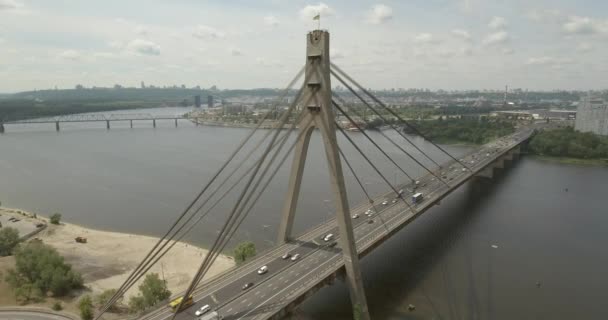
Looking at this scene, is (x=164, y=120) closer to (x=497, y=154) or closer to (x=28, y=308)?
(x=497, y=154)

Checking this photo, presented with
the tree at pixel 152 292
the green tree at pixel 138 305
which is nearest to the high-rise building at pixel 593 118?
the tree at pixel 152 292

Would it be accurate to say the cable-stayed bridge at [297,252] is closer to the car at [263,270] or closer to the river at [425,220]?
the car at [263,270]

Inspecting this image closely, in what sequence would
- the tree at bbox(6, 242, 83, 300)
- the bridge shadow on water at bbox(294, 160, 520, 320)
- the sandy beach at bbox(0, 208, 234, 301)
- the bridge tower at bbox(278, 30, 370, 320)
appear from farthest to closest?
the sandy beach at bbox(0, 208, 234, 301)
the tree at bbox(6, 242, 83, 300)
the bridge shadow on water at bbox(294, 160, 520, 320)
the bridge tower at bbox(278, 30, 370, 320)

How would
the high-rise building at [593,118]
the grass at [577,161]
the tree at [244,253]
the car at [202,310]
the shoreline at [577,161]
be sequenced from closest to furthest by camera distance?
1. the car at [202,310]
2. the tree at [244,253]
3. the shoreline at [577,161]
4. the grass at [577,161]
5. the high-rise building at [593,118]

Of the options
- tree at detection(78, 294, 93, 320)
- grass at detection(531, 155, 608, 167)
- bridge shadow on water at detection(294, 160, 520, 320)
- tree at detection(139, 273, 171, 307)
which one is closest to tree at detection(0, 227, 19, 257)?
tree at detection(78, 294, 93, 320)

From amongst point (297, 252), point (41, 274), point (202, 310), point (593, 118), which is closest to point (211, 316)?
point (202, 310)

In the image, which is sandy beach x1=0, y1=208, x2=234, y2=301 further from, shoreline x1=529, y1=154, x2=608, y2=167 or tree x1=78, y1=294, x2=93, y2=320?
shoreline x1=529, y1=154, x2=608, y2=167
